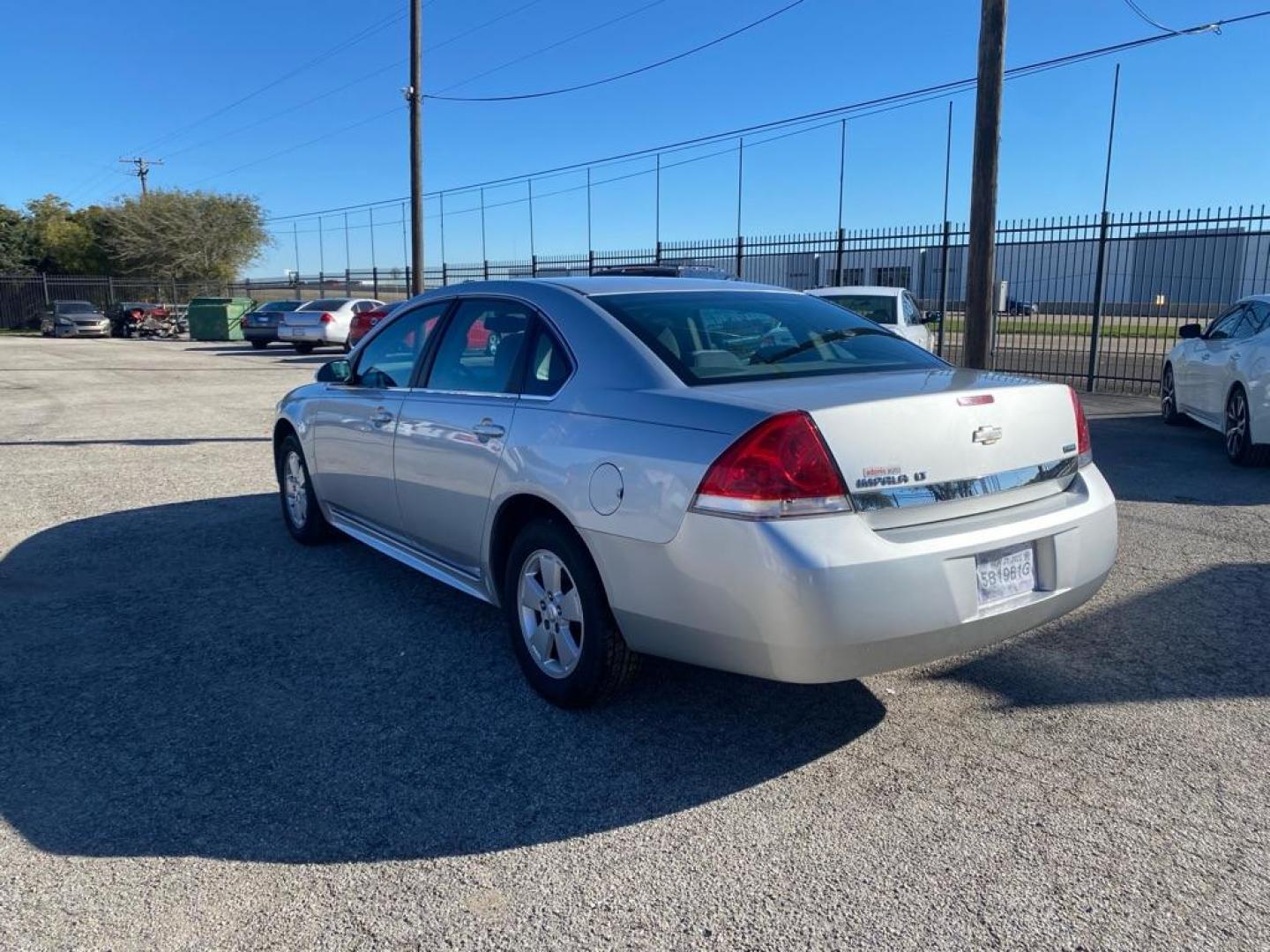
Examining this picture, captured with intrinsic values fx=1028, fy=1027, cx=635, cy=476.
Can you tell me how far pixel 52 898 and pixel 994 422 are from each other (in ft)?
10.2

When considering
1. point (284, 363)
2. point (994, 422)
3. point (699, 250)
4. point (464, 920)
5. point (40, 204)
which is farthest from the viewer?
point (40, 204)

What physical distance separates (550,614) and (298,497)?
120 inches

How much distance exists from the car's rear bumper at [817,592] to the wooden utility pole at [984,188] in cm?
582

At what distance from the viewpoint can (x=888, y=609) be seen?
10.0 ft

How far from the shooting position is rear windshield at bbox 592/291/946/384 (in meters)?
3.76

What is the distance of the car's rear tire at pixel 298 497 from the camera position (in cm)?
609

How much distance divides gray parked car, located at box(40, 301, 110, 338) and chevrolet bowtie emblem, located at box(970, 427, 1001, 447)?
39.8 metres

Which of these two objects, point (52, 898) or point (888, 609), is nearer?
point (52, 898)

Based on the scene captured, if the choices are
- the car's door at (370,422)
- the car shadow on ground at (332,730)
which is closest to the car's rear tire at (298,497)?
the car's door at (370,422)

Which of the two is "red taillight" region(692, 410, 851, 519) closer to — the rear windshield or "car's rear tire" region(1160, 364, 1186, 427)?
the rear windshield

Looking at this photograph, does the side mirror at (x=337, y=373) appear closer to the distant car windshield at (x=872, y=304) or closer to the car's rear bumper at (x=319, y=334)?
the distant car windshield at (x=872, y=304)

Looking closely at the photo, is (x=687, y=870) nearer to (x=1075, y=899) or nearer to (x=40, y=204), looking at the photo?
(x=1075, y=899)

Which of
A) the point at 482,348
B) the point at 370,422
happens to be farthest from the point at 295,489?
the point at 482,348

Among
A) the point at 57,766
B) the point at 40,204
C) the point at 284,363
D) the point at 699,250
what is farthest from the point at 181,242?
the point at 57,766
